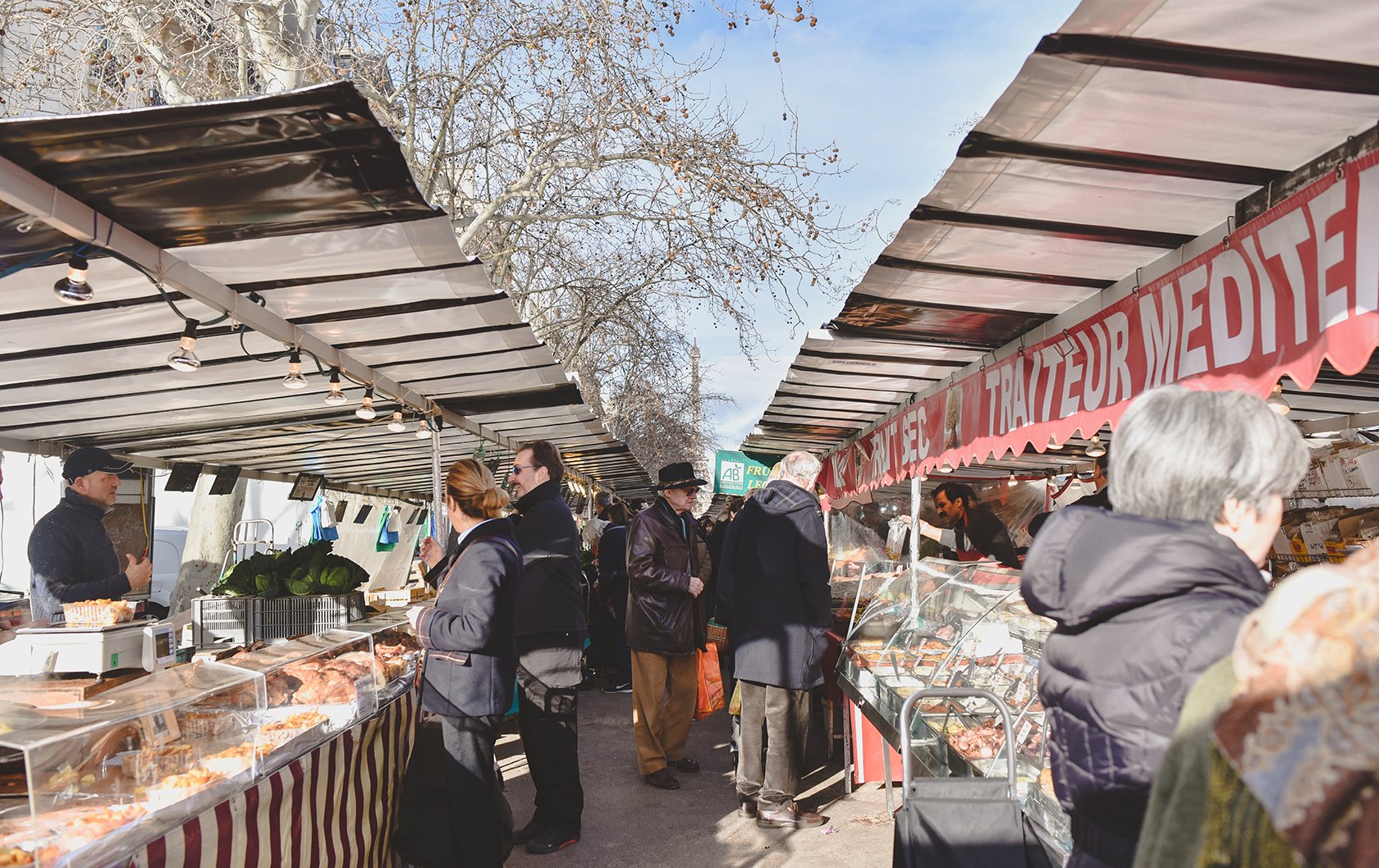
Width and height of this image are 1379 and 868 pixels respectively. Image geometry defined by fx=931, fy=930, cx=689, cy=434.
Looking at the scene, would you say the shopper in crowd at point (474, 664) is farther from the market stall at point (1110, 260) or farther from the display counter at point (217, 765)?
the market stall at point (1110, 260)

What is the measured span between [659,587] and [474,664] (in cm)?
215

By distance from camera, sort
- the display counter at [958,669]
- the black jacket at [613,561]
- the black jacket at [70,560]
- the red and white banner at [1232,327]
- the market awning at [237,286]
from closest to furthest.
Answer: the red and white banner at [1232,327], the market awning at [237,286], the display counter at [958,669], the black jacket at [70,560], the black jacket at [613,561]

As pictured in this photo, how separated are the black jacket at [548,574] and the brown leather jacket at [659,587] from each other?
91 cm

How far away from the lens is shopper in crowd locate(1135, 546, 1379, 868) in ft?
2.85

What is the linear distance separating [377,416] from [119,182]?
5.53 meters

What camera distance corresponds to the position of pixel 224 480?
11695 mm

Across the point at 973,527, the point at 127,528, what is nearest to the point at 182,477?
the point at 127,528

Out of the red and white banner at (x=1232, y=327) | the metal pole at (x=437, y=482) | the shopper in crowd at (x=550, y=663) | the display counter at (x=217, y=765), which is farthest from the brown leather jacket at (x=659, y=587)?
the metal pole at (x=437, y=482)

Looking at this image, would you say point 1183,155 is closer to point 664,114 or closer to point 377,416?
point 377,416

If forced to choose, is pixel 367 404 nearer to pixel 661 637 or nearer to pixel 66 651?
pixel 661 637

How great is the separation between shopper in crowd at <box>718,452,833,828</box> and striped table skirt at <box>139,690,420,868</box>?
75.6 inches

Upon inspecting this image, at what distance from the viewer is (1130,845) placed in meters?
1.71

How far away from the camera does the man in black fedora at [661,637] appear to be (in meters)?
6.17

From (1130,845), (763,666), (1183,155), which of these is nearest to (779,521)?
(763,666)
